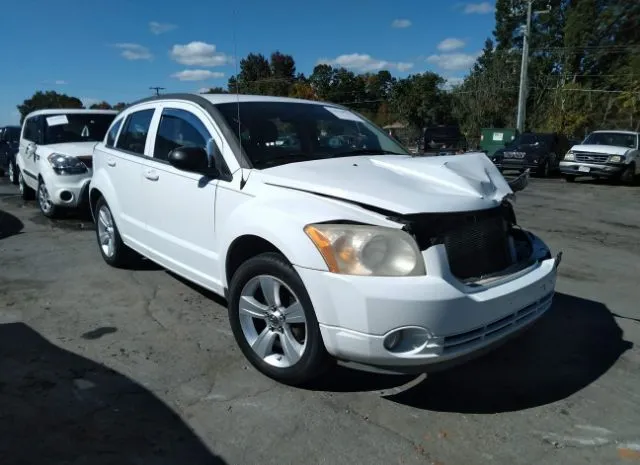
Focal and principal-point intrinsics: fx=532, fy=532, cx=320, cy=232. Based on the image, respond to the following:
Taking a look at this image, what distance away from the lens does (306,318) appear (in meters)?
3.00

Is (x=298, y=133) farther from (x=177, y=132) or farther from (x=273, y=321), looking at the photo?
(x=273, y=321)

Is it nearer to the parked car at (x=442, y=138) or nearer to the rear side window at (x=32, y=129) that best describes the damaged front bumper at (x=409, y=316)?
the rear side window at (x=32, y=129)

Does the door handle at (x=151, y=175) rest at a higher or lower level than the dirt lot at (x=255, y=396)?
higher

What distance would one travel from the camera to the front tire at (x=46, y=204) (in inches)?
340

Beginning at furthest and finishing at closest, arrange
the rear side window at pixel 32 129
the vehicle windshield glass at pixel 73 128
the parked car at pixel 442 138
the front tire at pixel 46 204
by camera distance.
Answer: the parked car at pixel 442 138 → the rear side window at pixel 32 129 → the vehicle windshield glass at pixel 73 128 → the front tire at pixel 46 204

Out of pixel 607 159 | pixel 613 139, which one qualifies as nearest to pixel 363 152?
pixel 607 159

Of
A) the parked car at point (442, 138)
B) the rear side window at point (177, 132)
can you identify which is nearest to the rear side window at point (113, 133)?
the rear side window at point (177, 132)

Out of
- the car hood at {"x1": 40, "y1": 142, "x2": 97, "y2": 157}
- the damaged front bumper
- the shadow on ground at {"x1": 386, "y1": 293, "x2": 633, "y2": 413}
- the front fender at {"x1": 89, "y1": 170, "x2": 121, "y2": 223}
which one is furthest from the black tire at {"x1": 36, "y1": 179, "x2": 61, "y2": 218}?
the shadow on ground at {"x1": 386, "y1": 293, "x2": 633, "y2": 413}

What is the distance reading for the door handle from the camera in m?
4.46

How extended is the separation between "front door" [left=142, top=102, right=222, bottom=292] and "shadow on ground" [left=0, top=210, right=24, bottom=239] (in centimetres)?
427

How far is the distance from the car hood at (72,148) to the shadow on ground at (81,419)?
5.47 metres

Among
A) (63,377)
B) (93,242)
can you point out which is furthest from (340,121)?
(93,242)

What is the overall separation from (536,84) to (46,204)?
4969cm

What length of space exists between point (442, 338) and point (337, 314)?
0.56 metres
